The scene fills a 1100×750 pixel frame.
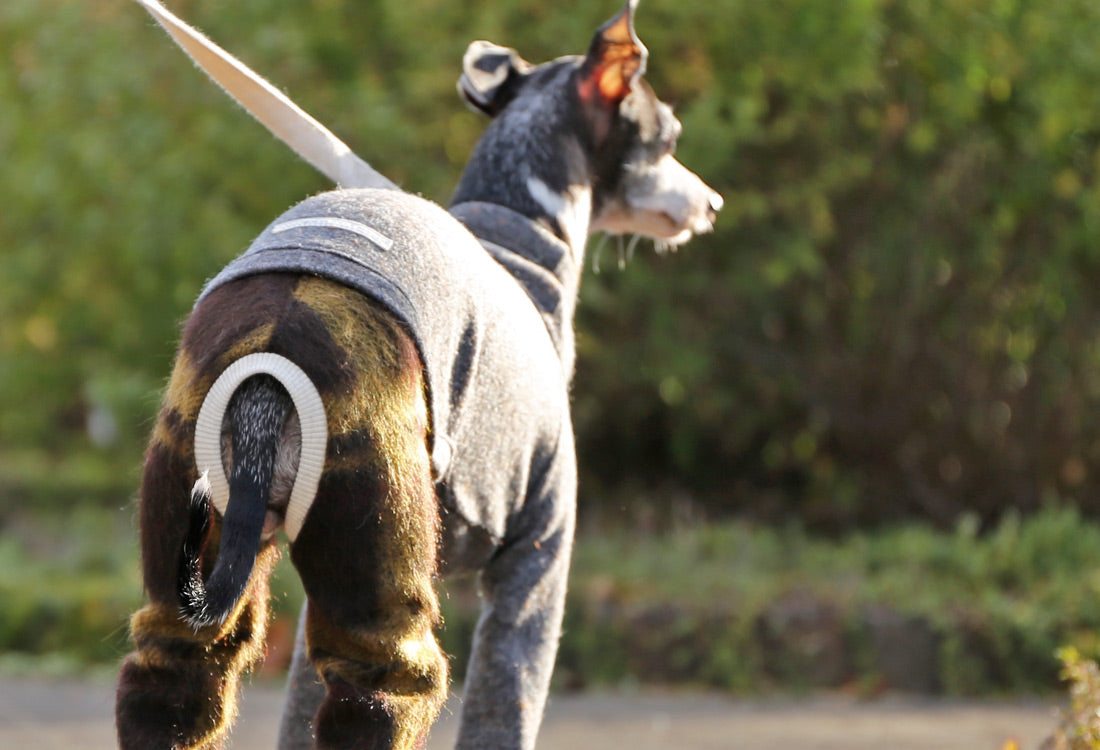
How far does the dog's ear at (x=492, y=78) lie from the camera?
373 cm

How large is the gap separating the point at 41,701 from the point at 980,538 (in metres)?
4.99

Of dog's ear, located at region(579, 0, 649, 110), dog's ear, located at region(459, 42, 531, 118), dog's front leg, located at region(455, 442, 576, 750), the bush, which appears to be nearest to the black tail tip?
dog's front leg, located at region(455, 442, 576, 750)

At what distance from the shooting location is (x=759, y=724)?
19.5ft

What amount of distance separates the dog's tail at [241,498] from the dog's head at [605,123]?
1301 millimetres

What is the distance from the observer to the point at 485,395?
A: 2.82m

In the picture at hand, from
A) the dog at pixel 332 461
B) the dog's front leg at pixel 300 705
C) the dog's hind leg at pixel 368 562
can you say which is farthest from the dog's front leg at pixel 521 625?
the dog's hind leg at pixel 368 562

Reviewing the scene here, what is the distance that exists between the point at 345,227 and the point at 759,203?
5014 millimetres

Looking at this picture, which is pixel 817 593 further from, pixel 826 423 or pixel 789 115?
pixel 789 115

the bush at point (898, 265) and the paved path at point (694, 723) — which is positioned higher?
the bush at point (898, 265)

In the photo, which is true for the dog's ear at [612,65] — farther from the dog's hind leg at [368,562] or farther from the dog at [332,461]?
the dog's hind leg at [368,562]

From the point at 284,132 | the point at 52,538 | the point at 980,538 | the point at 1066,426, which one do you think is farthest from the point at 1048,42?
the point at 52,538

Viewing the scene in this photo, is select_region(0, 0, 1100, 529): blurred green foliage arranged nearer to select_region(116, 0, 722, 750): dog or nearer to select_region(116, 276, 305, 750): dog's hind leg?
select_region(116, 0, 722, 750): dog

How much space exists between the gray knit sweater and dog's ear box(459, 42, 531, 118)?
1.58ft

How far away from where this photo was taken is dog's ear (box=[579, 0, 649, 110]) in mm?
3389
